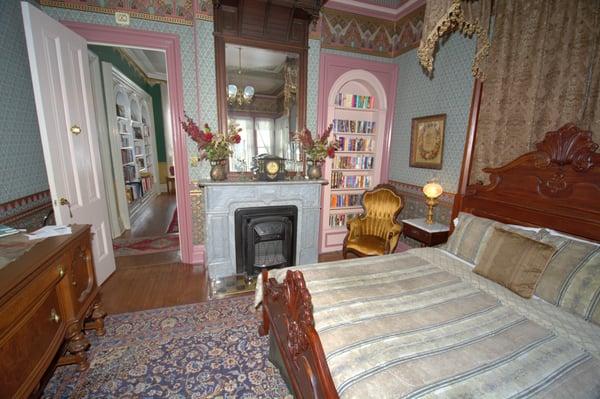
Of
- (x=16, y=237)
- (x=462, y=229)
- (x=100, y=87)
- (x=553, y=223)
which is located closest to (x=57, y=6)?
(x=100, y=87)

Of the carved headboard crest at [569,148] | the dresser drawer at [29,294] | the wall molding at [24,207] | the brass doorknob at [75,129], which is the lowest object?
the dresser drawer at [29,294]

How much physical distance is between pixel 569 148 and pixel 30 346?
3.49 m

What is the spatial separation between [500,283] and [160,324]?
274 cm

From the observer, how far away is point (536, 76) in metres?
2.00

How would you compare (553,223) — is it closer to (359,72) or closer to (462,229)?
(462,229)

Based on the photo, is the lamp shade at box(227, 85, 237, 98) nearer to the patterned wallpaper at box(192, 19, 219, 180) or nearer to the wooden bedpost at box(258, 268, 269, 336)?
the patterned wallpaper at box(192, 19, 219, 180)

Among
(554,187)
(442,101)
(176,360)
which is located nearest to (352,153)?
(442,101)

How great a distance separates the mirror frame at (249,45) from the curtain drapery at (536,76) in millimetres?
1942

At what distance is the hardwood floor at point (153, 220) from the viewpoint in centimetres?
450

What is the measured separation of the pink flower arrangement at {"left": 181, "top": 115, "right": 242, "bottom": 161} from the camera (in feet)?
9.00

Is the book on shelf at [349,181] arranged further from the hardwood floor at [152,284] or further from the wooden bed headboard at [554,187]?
the hardwood floor at [152,284]

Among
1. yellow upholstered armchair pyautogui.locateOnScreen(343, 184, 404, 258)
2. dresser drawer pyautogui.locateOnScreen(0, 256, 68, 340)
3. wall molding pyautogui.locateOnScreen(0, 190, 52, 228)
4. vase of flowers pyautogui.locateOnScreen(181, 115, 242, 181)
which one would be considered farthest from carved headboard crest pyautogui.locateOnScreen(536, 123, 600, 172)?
wall molding pyautogui.locateOnScreen(0, 190, 52, 228)

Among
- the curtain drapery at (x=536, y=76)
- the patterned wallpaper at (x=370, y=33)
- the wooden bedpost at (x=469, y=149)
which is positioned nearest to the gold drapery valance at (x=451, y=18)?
the curtain drapery at (x=536, y=76)

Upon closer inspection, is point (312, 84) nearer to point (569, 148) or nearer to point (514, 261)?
point (569, 148)
